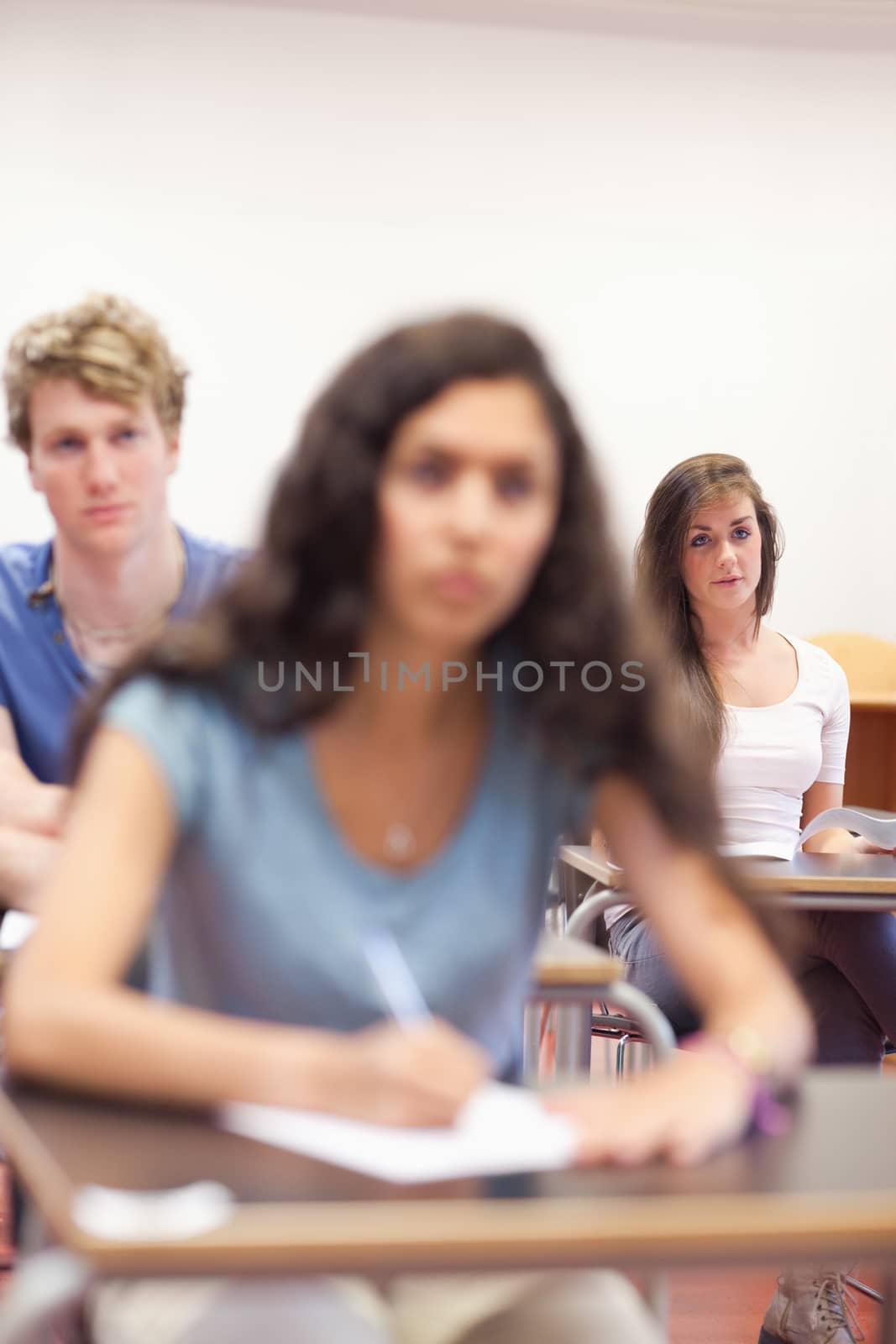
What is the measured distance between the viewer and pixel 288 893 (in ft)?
3.41

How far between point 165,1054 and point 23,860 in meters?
0.85

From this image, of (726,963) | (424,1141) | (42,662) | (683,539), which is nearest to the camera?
(424,1141)

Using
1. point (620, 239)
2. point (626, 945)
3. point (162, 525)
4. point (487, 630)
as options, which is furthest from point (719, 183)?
point (487, 630)

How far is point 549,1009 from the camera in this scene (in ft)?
7.27

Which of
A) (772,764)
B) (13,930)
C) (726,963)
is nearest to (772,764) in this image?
(772,764)

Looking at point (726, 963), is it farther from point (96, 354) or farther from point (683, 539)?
point (683, 539)

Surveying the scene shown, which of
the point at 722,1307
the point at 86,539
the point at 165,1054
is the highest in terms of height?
the point at 86,539

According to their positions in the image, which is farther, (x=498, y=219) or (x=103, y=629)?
(x=498, y=219)

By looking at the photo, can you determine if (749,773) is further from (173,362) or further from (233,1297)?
(233,1297)

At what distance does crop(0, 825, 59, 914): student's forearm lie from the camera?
168 cm

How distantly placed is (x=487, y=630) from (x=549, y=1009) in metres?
1.19

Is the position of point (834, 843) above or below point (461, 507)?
below

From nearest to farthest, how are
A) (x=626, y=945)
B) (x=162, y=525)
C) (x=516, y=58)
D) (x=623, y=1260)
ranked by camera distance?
(x=623, y=1260) < (x=162, y=525) < (x=626, y=945) < (x=516, y=58)

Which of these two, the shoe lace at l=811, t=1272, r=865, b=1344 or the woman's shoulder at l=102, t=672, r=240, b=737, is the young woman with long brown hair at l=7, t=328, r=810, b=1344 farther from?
the shoe lace at l=811, t=1272, r=865, b=1344
